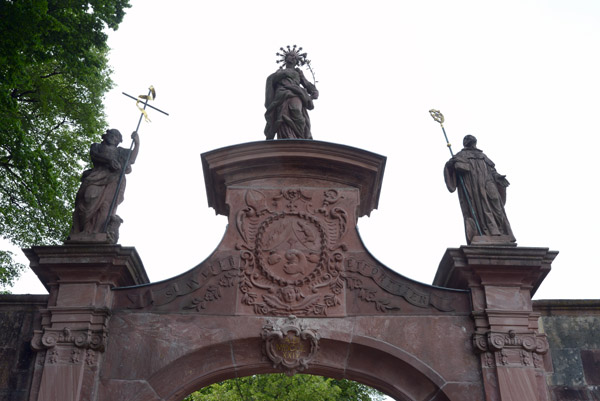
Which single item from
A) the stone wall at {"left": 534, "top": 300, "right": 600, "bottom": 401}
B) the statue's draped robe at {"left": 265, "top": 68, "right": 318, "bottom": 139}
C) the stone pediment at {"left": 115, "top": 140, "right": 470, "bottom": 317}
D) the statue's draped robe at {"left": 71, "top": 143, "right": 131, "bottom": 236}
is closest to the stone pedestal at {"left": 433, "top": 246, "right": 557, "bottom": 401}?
the stone wall at {"left": 534, "top": 300, "right": 600, "bottom": 401}

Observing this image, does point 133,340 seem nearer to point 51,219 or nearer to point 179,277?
point 179,277

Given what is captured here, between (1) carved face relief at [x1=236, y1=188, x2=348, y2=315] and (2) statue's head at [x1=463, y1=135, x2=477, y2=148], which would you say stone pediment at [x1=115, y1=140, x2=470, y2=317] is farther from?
(2) statue's head at [x1=463, y1=135, x2=477, y2=148]

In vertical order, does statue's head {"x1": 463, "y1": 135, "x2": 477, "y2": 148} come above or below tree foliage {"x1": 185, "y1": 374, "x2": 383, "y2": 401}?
above

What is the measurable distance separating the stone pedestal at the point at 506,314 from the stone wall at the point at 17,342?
5544 mm

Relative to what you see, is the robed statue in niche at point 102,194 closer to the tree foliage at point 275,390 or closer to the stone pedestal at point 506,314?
the stone pedestal at point 506,314

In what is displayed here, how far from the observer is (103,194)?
9453mm

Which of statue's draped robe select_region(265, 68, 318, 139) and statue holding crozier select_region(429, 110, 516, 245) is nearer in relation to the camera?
statue holding crozier select_region(429, 110, 516, 245)

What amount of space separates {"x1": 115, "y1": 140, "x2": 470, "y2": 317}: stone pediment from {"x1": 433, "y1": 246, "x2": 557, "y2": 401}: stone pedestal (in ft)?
1.09

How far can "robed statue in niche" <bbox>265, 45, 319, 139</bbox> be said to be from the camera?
34.8 feet

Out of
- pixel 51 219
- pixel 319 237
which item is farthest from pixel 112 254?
pixel 51 219

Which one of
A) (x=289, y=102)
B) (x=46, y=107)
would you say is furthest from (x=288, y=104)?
(x=46, y=107)

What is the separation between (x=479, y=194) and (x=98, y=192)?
539 cm

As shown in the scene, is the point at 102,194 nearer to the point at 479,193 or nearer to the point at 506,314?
the point at 479,193

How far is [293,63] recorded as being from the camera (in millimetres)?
11430
